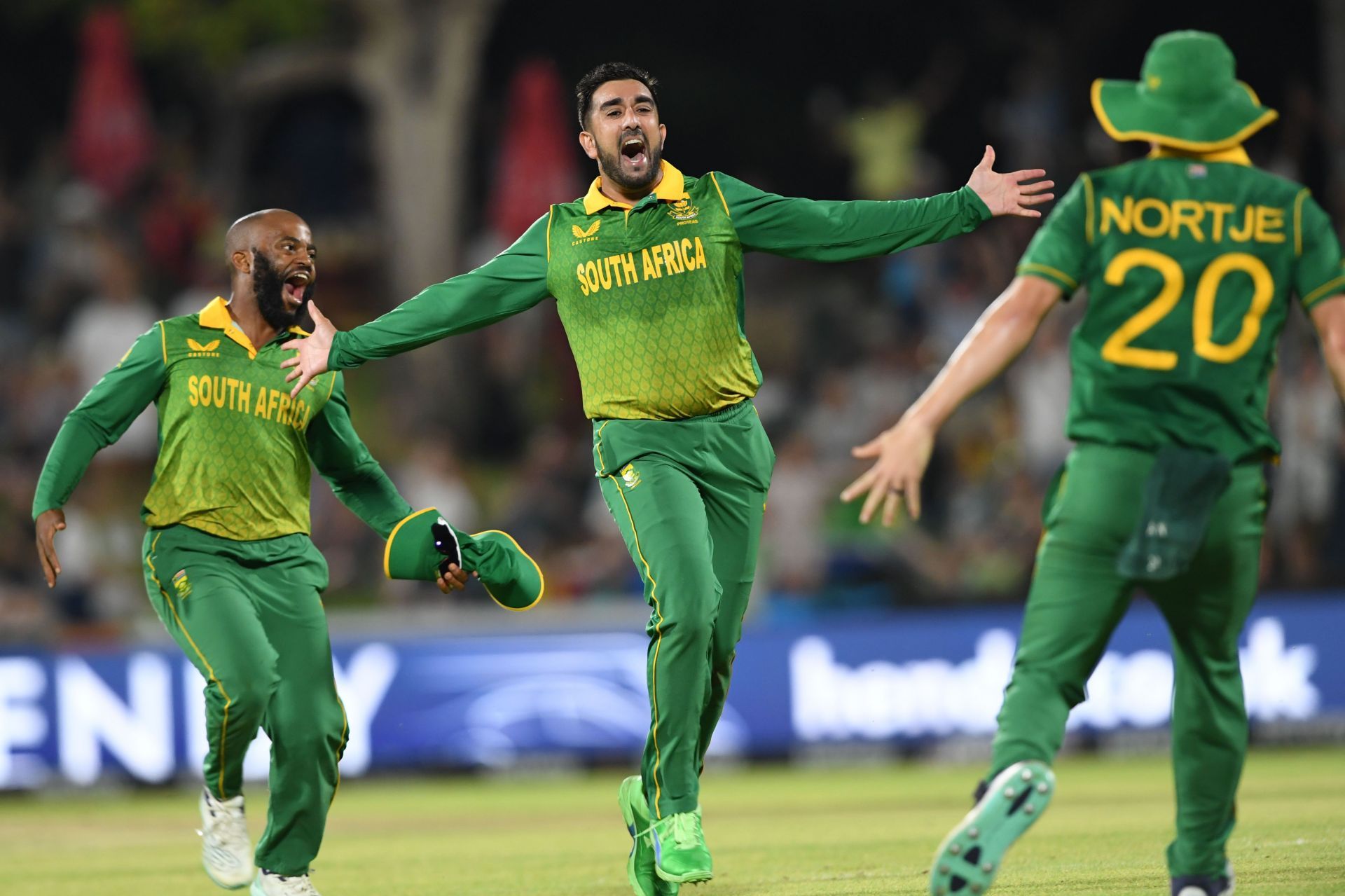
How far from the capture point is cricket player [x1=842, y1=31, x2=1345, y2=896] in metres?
5.52

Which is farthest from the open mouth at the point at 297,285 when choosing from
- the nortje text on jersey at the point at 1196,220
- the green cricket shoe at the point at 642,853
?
the nortje text on jersey at the point at 1196,220

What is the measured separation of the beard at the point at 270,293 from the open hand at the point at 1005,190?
273 centimetres

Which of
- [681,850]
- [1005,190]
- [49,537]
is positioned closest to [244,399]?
[49,537]

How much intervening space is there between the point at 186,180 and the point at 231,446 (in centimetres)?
1464

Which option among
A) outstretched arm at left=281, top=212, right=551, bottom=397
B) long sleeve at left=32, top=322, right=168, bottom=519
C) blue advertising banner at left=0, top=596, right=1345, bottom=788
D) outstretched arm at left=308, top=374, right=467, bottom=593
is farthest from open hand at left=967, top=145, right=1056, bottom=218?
blue advertising banner at left=0, top=596, right=1345, bottom=788

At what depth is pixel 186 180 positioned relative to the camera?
21.4 meters

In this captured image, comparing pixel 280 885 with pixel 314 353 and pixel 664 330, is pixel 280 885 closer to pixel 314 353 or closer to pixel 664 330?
pixel 314 353

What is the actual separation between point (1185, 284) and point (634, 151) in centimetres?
245

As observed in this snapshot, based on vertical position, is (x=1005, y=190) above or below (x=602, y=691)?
above

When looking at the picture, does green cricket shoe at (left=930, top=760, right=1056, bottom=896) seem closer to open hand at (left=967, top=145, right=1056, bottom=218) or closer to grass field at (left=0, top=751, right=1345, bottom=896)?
grass field at (left=0, top=751, right=1345, bottom=896)

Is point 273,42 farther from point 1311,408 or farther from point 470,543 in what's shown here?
point 470,543

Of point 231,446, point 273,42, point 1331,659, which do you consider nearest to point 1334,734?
point 1331,659

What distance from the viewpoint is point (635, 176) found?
722cm

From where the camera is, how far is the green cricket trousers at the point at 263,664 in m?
7.23
